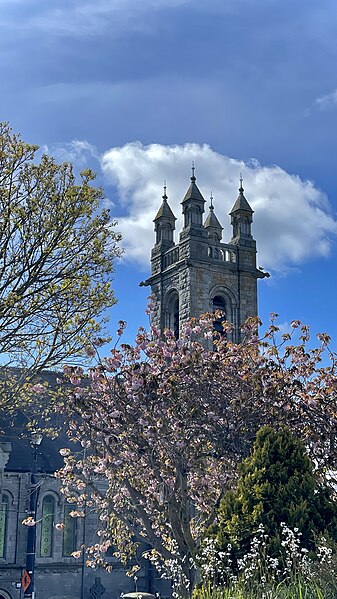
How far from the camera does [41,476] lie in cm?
3772

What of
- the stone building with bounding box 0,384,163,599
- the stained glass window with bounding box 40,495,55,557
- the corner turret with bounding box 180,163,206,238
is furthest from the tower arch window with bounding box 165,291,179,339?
the stained glass window with bounding box 40,495,55,557

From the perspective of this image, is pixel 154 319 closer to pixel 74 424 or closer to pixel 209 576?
pixel 74 424

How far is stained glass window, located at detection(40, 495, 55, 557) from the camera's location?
37844 millimetres

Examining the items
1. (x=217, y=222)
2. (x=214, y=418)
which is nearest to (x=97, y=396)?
(x=214, y=418)

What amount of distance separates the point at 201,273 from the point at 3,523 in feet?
55.9

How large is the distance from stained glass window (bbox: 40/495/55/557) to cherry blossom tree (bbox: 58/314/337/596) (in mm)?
20680

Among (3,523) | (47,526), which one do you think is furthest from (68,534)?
(3,523)

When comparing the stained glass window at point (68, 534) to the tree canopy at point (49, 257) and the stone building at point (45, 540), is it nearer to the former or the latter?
the stone building at point (45, 540)

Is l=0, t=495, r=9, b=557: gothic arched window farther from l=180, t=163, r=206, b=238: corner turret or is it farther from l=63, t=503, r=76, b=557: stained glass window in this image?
l=180, t=163, r=206, b=238: corner turret

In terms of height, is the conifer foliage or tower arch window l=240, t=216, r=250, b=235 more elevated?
tower arch window l=240, t=216, r=250, b=235

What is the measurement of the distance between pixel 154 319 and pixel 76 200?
3000 centimetres

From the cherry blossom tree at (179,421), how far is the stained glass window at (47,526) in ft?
67.8

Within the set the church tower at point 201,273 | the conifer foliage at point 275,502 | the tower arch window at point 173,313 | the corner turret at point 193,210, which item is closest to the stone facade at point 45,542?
the tower arch window at point 173,313

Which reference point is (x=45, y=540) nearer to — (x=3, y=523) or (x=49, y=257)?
(x=3, y=523)
